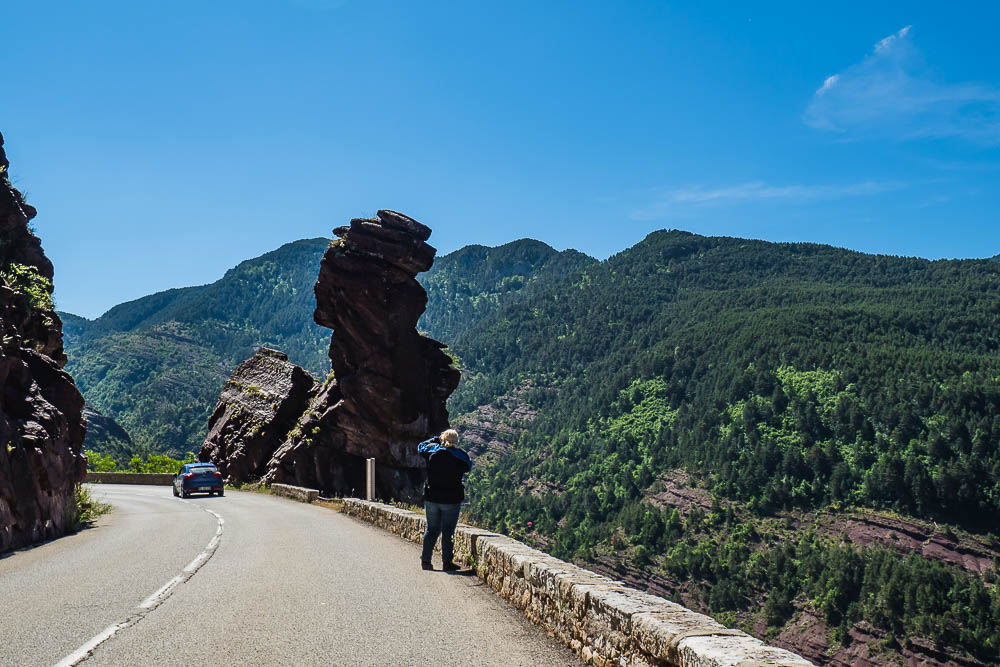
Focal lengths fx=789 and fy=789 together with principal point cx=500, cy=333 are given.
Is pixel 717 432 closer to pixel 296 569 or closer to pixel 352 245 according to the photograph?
pixel 352 245

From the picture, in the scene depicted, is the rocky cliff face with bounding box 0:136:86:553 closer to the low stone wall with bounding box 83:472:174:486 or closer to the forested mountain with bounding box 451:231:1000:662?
the low stone wall with bounding box 83:472:174:486

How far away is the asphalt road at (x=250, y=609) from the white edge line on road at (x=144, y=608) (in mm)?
17

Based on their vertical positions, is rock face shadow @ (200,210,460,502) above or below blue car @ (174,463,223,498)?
above

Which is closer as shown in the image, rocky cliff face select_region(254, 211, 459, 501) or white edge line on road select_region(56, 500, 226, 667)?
white edge line on road select_region(56, 500, 226, 667)

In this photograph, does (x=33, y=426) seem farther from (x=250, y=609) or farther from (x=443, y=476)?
(x=250, y=609)

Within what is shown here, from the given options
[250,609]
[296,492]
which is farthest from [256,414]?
[250,609]

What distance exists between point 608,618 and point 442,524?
5.17 metres

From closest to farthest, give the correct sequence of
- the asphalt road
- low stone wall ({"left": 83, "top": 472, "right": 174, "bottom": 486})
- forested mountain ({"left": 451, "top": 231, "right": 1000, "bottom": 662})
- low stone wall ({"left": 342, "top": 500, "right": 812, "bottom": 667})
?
low stone wall ({"left": 342, "top": 500, "right": 812, "bottom": 667}) < the asphalt road < low stone wall ({"left": 83, "top": 472, "right": 174, "bottom": 486}) < forested mountain ({"left": 451, "top": 231, "right": 1000, "bottom": 662})

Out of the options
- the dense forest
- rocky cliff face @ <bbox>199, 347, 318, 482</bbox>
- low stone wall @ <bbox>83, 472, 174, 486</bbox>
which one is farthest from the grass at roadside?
the dense forest

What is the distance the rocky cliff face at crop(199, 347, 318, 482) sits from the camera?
45656 millimetres

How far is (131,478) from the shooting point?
169ft

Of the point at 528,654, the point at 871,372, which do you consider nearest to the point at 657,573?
the point at 871,372

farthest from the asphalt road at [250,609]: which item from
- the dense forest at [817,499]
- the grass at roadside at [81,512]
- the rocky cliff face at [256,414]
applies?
the dense forest at [817,499]

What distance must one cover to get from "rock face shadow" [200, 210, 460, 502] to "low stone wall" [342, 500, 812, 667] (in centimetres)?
3202
